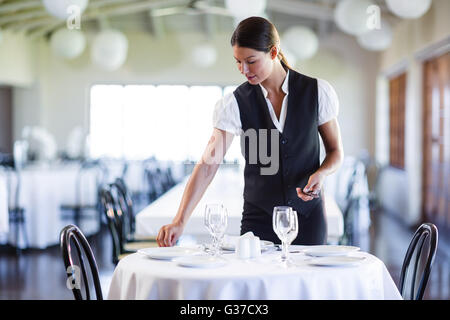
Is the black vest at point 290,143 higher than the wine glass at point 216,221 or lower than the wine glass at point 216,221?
higher

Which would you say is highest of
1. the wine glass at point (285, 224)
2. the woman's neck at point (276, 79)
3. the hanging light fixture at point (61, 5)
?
the hanging light fixture at point (61, 5)

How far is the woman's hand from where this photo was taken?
7.76ft

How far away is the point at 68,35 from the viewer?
28.1ft

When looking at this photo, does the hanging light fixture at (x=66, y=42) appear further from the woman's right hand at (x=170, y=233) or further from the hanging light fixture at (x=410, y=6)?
the woman's right hand at (x=170, y=233)

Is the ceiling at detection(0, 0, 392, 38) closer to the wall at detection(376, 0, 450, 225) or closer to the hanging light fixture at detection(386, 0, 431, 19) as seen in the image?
the wall at detection(376, 0, 450, 225)

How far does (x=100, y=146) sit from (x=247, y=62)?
1002 cm

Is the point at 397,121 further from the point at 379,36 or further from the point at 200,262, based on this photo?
the point at 200,262

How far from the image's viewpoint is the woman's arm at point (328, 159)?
7.79 feet

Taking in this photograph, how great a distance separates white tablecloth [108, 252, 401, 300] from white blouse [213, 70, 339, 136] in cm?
61

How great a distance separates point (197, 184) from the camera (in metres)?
2.52

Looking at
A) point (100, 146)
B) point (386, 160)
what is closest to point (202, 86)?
point (100, 146)

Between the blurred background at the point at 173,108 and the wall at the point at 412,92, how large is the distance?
0.08 feet

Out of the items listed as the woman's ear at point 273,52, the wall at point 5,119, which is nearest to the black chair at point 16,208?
the woman's ear at point 273,52

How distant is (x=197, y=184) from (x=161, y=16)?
9.12 meters
